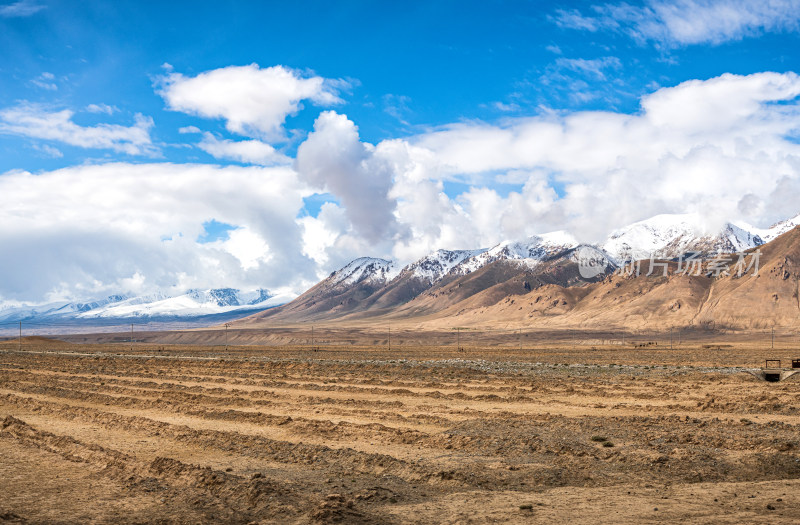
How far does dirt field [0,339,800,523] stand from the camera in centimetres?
1133

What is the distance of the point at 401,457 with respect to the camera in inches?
628

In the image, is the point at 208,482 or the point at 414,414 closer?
the point at 208,482

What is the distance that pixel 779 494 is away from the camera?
11.9 m

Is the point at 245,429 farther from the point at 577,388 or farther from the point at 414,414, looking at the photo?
the point at 577,388

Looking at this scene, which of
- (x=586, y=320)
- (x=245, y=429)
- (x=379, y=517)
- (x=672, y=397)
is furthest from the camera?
(x=586, y=320)

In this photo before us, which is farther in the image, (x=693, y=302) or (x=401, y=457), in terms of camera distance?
(x=693, y=302)

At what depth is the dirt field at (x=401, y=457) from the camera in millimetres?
11328

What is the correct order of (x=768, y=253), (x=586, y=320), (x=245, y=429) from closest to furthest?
(x=245, y=429), (x=586, y=320), (x=768, y=253)

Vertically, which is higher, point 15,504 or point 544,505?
point 15,504

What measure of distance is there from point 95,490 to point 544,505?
8.46 meters

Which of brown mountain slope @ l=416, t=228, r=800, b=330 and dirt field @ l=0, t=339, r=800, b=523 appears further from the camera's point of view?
brown mountain slope @ l=416, t=228, r=800, b=330

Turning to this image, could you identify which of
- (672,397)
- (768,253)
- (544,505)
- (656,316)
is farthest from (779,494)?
(768,253)

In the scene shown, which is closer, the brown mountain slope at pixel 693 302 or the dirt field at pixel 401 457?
the dirt field at pixel 401 457

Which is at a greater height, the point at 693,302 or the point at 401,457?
the point at 401,457
